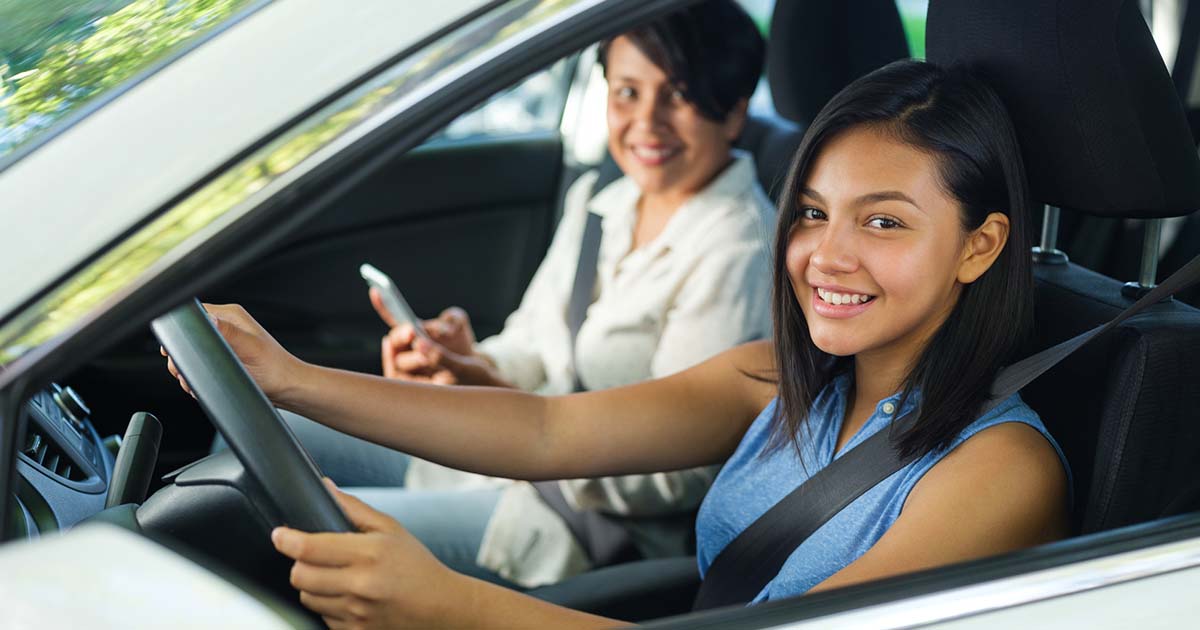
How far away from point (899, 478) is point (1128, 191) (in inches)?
16.4

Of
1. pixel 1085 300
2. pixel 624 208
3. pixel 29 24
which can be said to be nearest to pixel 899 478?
pixel 1085 300

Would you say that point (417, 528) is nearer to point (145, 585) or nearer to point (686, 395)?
point (686, 395)

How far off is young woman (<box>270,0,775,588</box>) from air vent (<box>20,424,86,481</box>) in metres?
0.76

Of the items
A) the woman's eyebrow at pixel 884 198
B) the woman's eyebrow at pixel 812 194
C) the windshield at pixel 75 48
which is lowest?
the woman's eyebrow at pixel 812 194

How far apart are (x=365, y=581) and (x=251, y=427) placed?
177 millimetres

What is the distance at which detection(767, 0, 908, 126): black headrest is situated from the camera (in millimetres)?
2191

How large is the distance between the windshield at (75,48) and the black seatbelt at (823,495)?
84cm

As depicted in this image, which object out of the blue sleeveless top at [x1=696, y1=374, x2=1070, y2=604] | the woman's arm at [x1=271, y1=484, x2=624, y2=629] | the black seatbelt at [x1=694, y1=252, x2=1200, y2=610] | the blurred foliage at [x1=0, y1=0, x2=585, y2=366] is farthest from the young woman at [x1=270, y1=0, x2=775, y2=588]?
the blurred foliage at [x1=0, y1=0, x2=585, y2=366]

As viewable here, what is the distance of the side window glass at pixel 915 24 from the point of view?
1.68 m

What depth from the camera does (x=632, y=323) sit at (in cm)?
224

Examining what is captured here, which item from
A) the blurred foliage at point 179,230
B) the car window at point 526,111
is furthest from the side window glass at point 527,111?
the blurred foliage at point 179,230

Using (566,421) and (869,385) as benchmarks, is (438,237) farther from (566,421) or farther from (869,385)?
(869,385)

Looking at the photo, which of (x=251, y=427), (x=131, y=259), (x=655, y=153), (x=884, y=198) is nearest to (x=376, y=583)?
(x=251, y=427)

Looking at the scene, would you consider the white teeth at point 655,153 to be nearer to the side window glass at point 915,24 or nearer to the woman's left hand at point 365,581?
the side window glass at point 915,24
